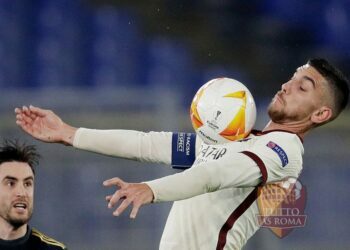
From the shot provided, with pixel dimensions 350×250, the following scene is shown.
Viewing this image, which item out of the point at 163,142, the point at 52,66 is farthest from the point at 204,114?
the point at 52,66

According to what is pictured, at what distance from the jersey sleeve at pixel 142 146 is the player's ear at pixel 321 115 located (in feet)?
1.48

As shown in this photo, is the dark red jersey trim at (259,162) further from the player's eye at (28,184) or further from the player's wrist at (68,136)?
the player's eye at (28,184)

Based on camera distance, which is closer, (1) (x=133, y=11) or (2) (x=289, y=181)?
(2) (x=289, y=181)

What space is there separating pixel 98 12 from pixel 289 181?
11.4 feet

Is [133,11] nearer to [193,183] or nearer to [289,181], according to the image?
[289,181]

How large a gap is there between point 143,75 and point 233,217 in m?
3.05

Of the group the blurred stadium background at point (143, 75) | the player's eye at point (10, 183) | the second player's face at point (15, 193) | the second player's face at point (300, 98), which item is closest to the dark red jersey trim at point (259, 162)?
the second player's face at point (300, 98)

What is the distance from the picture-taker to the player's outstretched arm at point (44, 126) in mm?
3408

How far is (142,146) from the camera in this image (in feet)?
11.2

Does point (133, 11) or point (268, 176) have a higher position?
point (133, 11)

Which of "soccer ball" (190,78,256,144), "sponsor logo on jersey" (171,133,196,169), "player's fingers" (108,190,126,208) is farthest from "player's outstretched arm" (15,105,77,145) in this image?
"player's fingers" (108,190,126,208)

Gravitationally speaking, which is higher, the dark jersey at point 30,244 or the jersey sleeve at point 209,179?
the jersey sleeve at point 209,179

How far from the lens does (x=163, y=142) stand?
11.3 ft

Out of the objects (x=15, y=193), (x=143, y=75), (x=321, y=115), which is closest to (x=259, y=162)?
(x=321, y=115)
